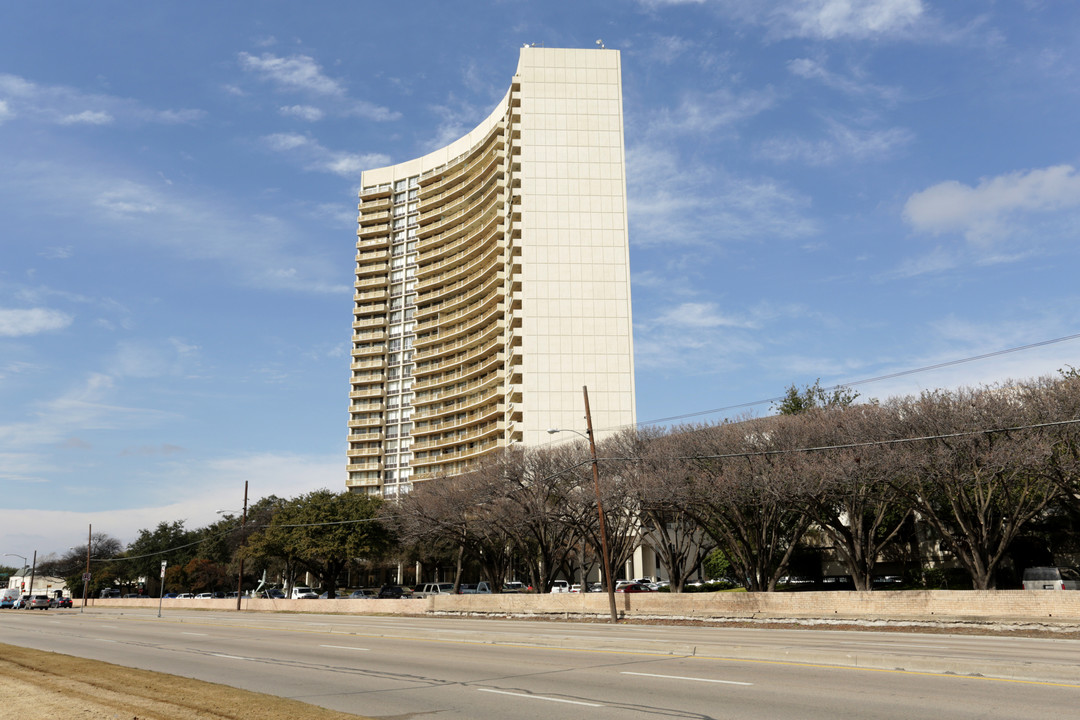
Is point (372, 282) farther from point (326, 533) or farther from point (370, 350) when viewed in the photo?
point (326, 533)

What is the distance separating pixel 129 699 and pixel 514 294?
89.7 meters

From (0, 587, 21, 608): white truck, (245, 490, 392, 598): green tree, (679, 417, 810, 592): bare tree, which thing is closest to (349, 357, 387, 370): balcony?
(245, 490, 392, 598): green tree

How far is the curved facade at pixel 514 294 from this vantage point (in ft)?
318

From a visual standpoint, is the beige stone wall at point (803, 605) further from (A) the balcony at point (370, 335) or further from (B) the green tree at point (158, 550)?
(A) the balcony at point (370, 335)

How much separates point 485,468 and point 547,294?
41761 mm

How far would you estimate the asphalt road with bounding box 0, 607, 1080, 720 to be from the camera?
10344mm

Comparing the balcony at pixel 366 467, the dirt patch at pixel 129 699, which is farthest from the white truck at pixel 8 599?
the dirt patch at pixel 129 699

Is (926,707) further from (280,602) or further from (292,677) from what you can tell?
(280,602)

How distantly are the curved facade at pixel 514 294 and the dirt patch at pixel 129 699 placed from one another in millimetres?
75742

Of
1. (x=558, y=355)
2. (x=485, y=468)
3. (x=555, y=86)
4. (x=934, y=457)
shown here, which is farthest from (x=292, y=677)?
(x=555, y=86)

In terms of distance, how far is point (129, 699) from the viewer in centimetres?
1104

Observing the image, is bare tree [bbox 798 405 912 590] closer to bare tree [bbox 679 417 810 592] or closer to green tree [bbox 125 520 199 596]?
bare tree [bbox 679 417 810 592]

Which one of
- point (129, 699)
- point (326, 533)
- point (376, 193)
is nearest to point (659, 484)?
point (129, 699)

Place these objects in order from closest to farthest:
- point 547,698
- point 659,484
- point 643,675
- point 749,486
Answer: point 547,698, point 643,675, point 749,486, point 659,484
